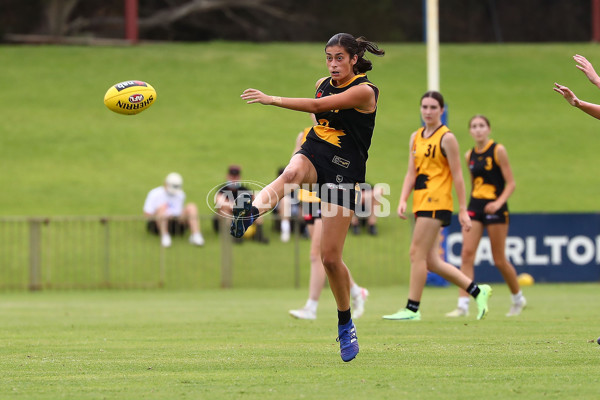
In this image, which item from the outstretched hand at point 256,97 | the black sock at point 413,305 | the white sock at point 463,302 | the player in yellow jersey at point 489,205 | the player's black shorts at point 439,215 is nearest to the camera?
the outstretched hand at point 256,97

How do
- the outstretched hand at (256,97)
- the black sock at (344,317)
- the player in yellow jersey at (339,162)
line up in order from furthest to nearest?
the black sock at (344,317) < the player in yellow jersey at (339,162) < the outstretched hand at (256,97)

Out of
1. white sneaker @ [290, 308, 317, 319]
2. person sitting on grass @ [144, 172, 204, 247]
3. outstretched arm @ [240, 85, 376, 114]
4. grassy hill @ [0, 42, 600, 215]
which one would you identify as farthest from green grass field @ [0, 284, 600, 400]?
grassy hill @ [0, 42, 600, 215]

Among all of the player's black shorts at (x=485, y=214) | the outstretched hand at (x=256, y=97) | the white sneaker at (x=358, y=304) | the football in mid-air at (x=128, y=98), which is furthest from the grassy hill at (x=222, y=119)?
the outstretched hand at (x=256, y=97)

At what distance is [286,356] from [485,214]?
16.7ft

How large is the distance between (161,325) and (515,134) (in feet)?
64.1

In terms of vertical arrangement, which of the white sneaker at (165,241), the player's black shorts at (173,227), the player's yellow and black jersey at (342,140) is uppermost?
the player's yellow and black jersey at (342,140)

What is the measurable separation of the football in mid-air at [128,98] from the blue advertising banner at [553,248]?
1124 centimetres

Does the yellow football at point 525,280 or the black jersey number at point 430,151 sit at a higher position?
the black jersey number at point 430,151

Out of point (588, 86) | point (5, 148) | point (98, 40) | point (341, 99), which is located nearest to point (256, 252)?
point (5, 148)

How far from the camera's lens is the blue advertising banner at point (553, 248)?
18.5 m

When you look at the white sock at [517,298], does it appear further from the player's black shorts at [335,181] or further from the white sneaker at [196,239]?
the white sneaker at [196,239]

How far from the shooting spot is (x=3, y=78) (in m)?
30.0

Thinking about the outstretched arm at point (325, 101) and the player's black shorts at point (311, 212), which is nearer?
the outstretched arm at point (325, 101)

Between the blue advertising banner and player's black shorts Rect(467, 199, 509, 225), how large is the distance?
7.03 m
